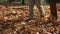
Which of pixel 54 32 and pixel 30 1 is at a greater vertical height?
pixel 30 1

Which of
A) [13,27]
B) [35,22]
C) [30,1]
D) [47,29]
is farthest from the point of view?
[30,1]

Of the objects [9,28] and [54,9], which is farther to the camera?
[54,9]

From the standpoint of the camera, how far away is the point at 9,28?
330 inches

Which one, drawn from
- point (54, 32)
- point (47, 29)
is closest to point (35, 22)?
point (47, 29)

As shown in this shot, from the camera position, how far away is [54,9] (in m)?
10.3

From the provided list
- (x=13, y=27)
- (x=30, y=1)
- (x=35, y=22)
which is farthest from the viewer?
(x=30, y=1)

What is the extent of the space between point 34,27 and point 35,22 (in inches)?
37.9

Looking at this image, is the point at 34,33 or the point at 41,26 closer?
the point at 34,33

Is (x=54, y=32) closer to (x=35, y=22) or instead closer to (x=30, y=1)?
(x=35, y=22)

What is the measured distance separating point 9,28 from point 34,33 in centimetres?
131

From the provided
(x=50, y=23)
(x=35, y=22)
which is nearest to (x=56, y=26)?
(x=50, y=23)

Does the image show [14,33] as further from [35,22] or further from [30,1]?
[30,1]

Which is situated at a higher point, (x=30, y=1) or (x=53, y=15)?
(x=30, y=1)

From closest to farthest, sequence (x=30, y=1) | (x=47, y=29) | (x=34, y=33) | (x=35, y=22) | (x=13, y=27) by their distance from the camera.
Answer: (x=34, y=33) < (x=47, y=29) < (x=13, y=27) < (x=35, y=22) < (x=30, y=1)
